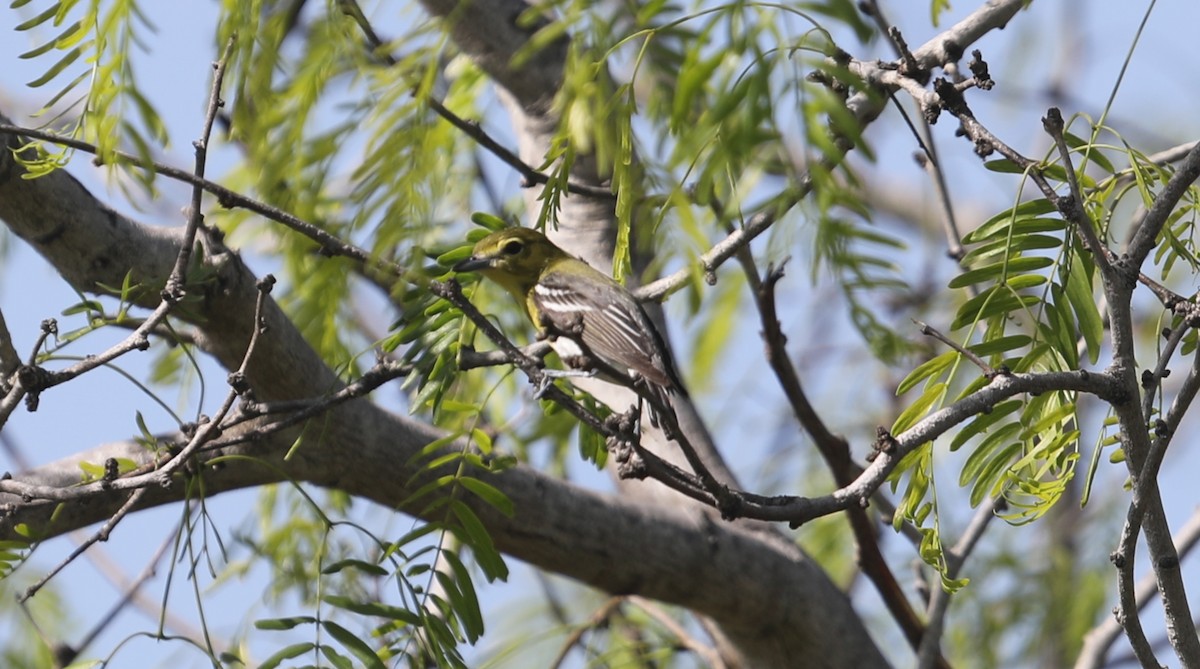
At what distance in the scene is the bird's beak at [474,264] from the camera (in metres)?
3.92

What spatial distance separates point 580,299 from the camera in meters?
4.66

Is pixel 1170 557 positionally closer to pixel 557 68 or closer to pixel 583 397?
pixel 583 397

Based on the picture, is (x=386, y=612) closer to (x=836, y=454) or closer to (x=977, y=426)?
(x=977, y=426)

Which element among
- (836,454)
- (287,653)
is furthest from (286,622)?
(836,454)

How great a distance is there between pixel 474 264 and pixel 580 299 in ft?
2.12

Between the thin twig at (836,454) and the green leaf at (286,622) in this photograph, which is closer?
the green leaf at (286,622)

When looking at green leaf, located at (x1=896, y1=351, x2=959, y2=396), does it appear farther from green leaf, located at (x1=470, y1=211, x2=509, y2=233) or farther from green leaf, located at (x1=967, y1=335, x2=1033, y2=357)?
green leaf, located at (x1=470, y1=211, x2=509, y2=233)

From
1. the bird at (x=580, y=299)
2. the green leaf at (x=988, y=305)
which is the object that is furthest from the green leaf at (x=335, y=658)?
the green leaf at (x=988, y=305)

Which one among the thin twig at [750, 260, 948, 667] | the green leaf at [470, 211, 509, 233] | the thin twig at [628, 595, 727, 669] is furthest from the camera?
the thin twig at [628, 595, 727, 669]

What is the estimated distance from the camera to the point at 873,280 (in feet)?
16.0

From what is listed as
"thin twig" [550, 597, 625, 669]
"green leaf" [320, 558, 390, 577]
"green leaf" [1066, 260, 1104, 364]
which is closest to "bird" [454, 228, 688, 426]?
"thin twig" [550, 597, 625, 669]

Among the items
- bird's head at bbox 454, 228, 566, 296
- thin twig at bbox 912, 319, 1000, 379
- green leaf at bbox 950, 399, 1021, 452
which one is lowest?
thin twig at bbox 912, 319, 1000, 379

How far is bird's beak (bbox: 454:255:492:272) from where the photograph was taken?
3.92 m

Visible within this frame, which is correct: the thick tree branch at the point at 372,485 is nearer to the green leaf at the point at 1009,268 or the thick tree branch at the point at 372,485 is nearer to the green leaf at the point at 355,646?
the green leaf at the point at 355,646
